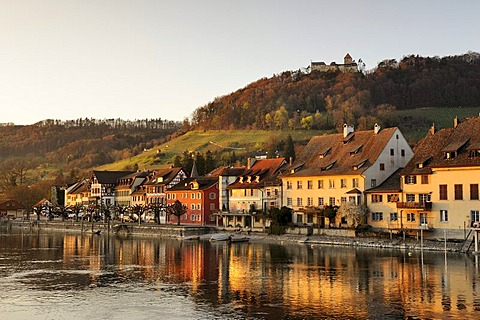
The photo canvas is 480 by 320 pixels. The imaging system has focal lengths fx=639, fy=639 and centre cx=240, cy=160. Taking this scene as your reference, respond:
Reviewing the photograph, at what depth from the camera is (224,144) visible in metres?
182

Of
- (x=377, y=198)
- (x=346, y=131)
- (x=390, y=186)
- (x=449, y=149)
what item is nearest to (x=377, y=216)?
(x=377, y=198)

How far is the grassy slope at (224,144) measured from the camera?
170125 mm

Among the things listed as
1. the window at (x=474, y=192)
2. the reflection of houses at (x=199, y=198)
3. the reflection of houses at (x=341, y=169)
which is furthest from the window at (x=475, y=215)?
the reflection of houses at (x=199, y=198)

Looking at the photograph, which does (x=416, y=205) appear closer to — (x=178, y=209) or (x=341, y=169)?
(x=341, y=169)

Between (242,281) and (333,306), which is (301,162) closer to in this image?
(242,281)

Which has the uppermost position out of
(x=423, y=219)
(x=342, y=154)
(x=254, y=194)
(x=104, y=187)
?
(x=342, y=154)

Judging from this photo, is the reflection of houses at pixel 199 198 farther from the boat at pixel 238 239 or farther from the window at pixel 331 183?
the window at pixel 331 183

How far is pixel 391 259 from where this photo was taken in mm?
51062

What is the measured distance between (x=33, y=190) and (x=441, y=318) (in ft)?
499

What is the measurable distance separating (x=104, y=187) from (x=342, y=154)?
64.3 metres

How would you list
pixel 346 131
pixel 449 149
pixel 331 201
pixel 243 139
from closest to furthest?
pixel 449 149 < pixel 331 201 < pixel 346 131 < pixel 243 139

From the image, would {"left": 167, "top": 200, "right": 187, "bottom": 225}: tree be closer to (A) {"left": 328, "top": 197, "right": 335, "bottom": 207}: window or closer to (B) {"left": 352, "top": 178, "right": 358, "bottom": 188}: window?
(A) {"left": 328, "top": 197, "right": 335, "bottom": 207}: window

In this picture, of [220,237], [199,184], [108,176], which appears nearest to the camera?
[220,237]

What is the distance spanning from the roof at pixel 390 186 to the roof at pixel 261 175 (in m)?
15.7
